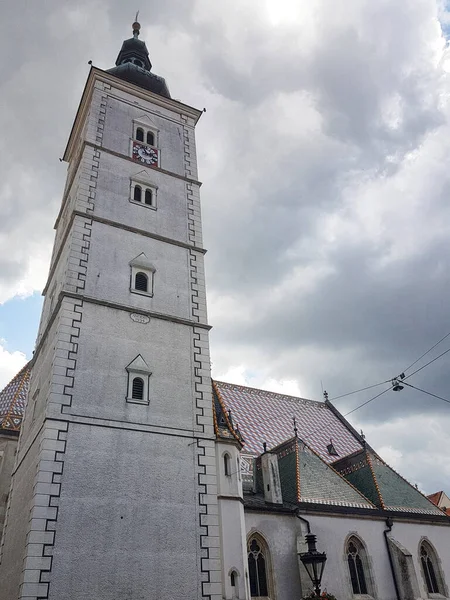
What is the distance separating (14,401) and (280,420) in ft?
42.2

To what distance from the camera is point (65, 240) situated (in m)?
18.6

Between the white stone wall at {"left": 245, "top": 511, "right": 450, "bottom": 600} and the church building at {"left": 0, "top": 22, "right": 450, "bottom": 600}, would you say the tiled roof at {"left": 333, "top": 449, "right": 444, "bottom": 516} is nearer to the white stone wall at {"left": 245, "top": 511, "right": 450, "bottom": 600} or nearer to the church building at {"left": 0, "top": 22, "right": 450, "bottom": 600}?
the church building at {"left": 0, "top": 22, "right": 450, "bottom": 600}

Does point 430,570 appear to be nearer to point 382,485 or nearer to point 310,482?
point 382,485

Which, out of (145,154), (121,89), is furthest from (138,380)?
(121,89)

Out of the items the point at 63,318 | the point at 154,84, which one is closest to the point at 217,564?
the point at 63,318

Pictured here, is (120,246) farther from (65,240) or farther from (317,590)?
(317,590)

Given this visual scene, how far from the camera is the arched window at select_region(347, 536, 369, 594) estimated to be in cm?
1745

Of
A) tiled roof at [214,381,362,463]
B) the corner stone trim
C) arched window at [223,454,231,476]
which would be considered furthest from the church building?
tiled roof at [214,381,362,463]

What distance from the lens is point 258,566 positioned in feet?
52.9

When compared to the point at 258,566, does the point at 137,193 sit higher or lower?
higher

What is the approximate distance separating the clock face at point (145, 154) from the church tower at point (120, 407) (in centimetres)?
6

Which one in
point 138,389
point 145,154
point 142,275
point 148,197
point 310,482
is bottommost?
point 310,482

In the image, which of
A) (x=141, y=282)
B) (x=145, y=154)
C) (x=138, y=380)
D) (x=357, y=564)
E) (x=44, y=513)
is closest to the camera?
(x=44, y=513)

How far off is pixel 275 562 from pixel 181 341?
7372 millimetres
